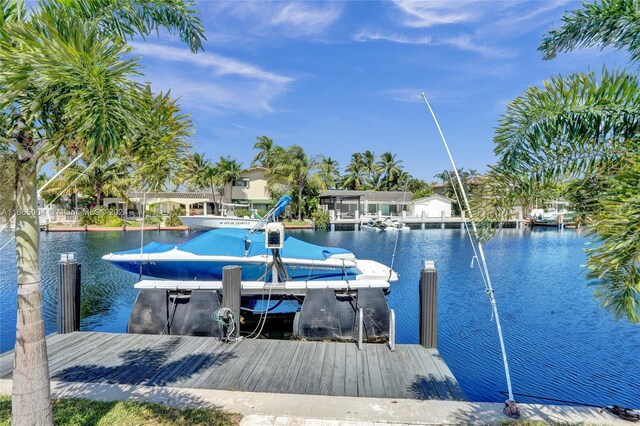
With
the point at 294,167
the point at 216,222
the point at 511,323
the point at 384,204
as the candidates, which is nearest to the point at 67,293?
the point at 511,323

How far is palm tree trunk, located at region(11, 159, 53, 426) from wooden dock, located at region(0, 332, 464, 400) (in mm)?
2364

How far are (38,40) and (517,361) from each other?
10851mm

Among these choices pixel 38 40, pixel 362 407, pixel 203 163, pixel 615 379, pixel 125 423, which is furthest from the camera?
pixel 203 163

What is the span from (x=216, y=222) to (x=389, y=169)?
45.0m

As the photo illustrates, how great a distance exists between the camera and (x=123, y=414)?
4508 mm

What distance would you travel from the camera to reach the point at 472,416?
468 cm

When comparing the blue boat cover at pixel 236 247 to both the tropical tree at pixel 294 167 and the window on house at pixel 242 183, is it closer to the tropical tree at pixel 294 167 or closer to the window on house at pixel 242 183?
the tropical tree at pixel 294 167

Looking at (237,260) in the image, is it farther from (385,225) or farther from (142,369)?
(385,225)

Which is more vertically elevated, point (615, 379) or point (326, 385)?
point (326, 385)

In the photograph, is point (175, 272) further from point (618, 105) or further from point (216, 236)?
point (618, 105)

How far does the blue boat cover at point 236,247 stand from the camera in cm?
1213

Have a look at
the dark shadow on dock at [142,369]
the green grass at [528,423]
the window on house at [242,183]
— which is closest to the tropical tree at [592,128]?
the green grass at [528,423]

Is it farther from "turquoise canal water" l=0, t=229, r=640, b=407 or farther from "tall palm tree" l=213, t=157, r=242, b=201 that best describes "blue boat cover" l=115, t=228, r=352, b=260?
"tall palm tree" l=213, t=157, r=242, b=201

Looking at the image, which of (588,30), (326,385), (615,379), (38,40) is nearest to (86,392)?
(326,385)
